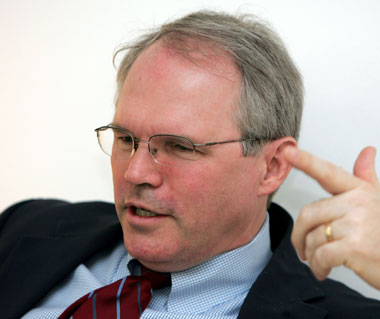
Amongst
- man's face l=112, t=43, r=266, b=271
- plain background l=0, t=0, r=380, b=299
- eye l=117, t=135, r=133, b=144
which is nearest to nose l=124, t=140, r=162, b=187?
man's face l=112, t=43, r=266, b=271

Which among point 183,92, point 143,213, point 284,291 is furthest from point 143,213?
point 284,291

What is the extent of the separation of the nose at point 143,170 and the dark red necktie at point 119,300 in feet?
1.31

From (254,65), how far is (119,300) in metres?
0.96

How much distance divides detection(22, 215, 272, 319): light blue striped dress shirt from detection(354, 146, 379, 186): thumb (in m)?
0.69

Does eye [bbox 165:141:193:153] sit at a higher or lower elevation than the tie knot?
higher

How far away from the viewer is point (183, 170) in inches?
60.1

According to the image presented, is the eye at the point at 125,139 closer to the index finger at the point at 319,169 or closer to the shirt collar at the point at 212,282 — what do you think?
the shirt collar at the point at 212,282

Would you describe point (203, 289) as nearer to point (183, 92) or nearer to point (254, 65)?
point (183, 92)

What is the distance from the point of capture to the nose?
1.50 metres

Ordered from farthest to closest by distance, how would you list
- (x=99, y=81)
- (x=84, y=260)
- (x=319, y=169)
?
(x=99, y=81)
(x=84, y=260)
(x=319, y=169)

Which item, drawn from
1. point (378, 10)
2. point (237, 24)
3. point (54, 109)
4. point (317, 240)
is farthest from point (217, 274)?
point (54, 109)

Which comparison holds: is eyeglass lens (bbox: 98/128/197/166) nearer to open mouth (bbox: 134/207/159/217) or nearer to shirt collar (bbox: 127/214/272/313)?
open mouth (bbox: 134/207/159/217)

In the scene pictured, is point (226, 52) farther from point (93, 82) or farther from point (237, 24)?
point (93, 82)

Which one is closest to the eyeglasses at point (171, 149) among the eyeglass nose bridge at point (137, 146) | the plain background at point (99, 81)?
the eyeglass nose bridge at point (137, 146)
